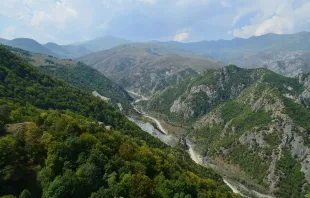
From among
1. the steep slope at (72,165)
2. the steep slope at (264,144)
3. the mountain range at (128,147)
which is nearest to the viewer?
the steep slope at (72,165)

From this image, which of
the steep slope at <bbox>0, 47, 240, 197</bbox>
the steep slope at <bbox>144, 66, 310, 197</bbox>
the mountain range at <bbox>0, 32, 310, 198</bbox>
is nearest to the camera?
the steep slope at <bbox>0, 47, 240, 197</bbox>

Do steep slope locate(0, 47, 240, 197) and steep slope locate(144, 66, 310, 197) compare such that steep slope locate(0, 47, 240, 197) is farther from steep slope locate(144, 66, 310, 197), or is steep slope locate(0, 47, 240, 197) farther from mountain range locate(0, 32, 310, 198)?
steep slope locate(144, 66, 310, 197)

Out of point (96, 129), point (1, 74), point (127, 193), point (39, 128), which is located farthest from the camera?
point (1, 74)

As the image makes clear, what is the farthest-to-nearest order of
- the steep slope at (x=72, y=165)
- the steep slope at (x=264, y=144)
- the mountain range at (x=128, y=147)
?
the steep slope at (x=264, y=144), the mountain range at (x=128, y=147), the steep slope at (x=72, y=165)

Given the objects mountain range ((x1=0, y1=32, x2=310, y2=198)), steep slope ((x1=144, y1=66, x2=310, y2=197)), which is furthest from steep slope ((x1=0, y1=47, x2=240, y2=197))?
steep slope ((x1=144, y1=66, x2=310, y2=197))

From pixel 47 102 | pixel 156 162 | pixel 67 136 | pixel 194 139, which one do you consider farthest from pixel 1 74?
pixel 194 139

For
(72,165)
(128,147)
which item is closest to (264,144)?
(128,147)

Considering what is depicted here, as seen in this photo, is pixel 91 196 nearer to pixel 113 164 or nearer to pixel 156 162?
pixel 113 164

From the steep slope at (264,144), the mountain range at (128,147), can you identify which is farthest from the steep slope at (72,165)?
the steep slope at (264,144)

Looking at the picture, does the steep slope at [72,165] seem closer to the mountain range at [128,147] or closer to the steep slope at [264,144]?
the mountain range at [128,147]

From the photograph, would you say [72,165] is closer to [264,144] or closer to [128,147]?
[128,147]

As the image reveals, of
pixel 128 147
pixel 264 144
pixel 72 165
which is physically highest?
pixel 72 165
